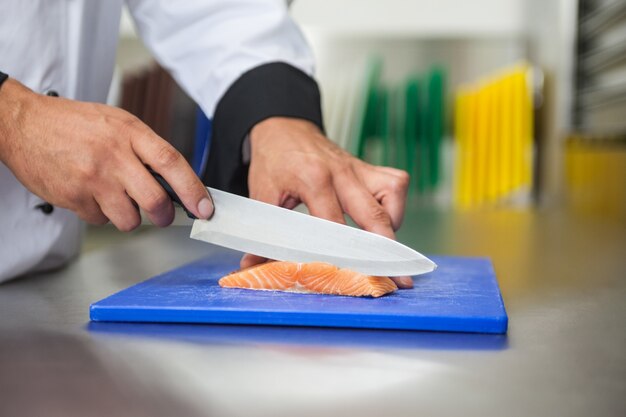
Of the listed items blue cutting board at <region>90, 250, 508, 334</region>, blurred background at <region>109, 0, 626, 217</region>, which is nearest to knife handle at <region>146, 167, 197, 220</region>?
blue cutting board at <region>90, 250, 508, 334</region>

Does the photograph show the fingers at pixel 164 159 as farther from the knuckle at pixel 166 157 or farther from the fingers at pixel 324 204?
the fingers at pixel 324 204

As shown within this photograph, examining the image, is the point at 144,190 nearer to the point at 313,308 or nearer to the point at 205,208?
the point at 205,208

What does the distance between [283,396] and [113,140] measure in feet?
1.43

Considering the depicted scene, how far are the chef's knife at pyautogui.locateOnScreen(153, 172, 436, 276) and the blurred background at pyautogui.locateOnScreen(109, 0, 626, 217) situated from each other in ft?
7.19

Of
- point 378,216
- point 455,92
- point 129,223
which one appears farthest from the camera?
point 455,92

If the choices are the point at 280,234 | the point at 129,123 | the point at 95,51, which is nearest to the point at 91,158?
the point at 129,123

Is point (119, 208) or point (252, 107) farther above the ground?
point (252, 107)

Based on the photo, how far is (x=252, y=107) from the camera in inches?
52.5

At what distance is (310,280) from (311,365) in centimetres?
29

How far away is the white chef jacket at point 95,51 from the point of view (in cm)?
119

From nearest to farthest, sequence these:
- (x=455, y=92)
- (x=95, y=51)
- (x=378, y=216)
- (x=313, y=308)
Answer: (x=313, y=308)
(x=378, y=216)
(x=95, y=51)
(x=455, y=92)

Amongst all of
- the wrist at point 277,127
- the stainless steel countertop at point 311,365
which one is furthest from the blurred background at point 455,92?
the stainless steel countertop at point 311,365

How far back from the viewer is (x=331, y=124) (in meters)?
3.62

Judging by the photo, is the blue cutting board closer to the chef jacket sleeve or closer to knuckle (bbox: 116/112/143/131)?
knuckle (bbox: 116/112/143/131)
